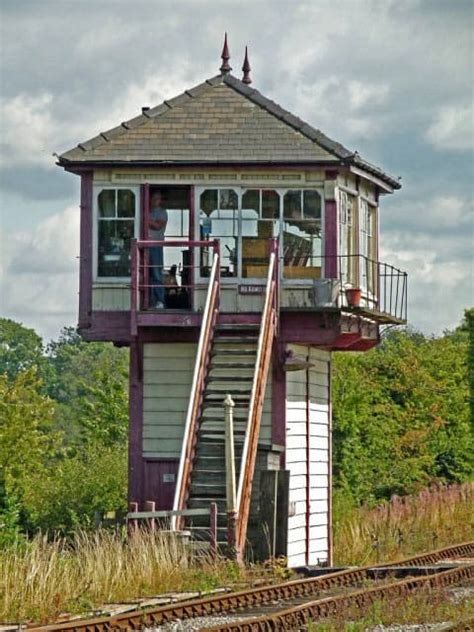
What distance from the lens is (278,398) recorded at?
2677cm

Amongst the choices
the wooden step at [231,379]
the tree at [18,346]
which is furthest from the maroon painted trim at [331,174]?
the tree at [18,346]

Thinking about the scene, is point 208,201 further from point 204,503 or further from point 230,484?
point 230,484

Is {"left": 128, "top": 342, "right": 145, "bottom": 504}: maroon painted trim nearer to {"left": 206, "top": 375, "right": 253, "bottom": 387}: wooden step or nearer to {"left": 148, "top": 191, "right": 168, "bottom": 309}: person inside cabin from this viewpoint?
{"left": 148, "top": 191, "right": 168, "bottom": 309}: person inside cabin

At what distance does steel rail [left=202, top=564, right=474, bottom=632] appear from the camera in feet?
53.1

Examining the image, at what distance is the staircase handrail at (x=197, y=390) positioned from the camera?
24219 mm

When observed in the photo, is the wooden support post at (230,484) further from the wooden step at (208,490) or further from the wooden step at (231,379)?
the wooden step at (231,379)

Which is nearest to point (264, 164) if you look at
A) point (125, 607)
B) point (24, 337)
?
point (125, 607)

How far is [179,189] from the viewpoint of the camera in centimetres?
2752

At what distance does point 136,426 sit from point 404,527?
20.4 feet

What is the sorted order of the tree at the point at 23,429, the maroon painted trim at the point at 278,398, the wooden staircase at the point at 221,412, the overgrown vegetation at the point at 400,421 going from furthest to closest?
the tree at the point at 23,429
the overgrown vegetation at the point at 400,421
the maroon painted trim at the point at 278,398
the wooden staircase at the point at 221,412

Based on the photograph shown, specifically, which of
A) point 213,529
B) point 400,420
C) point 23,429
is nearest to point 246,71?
point 213,529

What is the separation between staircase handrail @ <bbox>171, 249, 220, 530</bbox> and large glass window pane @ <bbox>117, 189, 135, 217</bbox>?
1744mm

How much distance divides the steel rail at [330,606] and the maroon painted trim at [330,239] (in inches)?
275

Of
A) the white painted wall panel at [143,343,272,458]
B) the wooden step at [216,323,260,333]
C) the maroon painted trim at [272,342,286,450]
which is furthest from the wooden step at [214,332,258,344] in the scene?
the white painted wall panel at [143,343,272,458]
